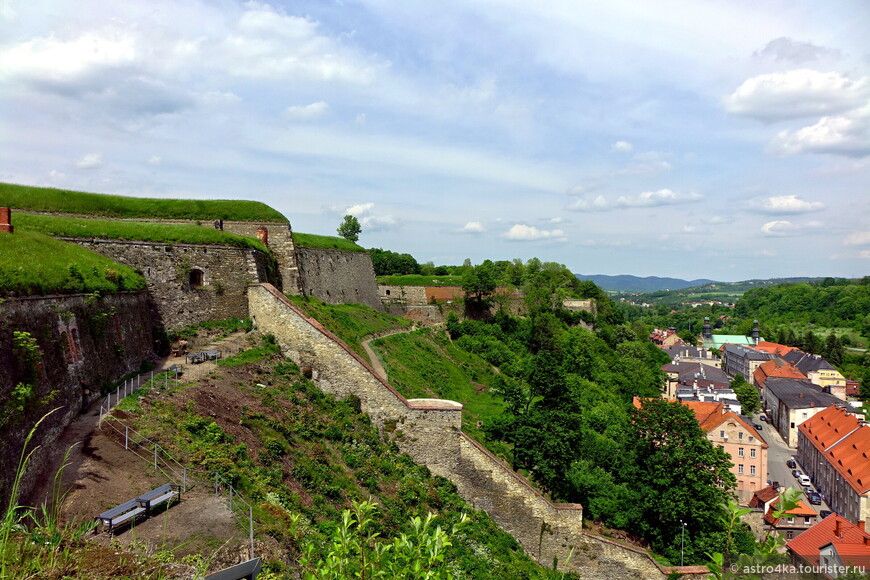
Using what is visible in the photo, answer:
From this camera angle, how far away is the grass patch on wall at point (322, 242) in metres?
34.5

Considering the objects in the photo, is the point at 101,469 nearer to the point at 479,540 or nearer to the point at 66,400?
the point at 66,400

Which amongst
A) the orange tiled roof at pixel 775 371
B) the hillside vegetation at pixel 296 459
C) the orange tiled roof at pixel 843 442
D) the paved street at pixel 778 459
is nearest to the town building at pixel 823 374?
the orange tiled roof at pixel 775 371

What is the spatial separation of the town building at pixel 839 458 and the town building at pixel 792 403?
3.76 m

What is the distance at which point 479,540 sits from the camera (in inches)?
669

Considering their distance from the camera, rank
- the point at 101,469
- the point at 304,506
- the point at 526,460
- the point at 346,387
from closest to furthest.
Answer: the point at 101,469 → the point at 304,506 → the point at 346,387 → the point at 526,460

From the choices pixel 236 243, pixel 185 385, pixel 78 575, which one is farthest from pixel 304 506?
pixel 236 243

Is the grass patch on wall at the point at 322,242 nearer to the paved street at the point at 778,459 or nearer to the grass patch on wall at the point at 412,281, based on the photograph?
the grass patch on wall at the point at 412,281

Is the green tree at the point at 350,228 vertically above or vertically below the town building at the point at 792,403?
above

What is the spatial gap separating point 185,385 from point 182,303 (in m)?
6.92

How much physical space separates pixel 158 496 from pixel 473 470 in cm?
1181

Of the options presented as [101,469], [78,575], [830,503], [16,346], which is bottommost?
[830,503]

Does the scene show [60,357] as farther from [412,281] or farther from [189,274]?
[412,281]

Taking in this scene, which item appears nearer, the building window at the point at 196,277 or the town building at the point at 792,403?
the building window at the point at 196,277

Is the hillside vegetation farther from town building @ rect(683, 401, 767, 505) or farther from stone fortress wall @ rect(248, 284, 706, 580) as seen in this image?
town building @ rect(683, 401, 767, 505)
